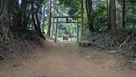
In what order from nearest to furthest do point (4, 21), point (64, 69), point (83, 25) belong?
point (64, 69)
point (4, 21)
point (83, 25)

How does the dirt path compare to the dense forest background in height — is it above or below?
below

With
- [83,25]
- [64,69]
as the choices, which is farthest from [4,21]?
[83,25]

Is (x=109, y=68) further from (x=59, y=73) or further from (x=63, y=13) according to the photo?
(x=63, y=13)

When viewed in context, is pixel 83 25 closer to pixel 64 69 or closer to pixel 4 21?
pixel 4 21

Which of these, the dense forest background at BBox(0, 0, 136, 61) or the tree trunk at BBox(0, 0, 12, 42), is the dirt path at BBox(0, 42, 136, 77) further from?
the tree trunk at BBox(0, 0, 12, 42)

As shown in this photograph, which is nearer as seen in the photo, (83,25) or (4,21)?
(4,21)

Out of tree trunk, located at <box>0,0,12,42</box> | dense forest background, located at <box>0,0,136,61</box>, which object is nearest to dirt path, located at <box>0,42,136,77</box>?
dense forest background, located at <box>0,0,136,61</box>

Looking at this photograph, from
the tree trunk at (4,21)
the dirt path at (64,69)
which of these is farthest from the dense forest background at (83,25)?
the dirt path at (64,69)

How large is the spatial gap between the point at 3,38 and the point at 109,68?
185 inches

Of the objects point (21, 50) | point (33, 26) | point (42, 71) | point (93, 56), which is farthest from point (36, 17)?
point (42, 71)

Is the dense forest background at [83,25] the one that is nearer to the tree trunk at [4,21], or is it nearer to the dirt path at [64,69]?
the tree trunk at [4,21]

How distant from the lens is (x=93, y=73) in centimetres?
672

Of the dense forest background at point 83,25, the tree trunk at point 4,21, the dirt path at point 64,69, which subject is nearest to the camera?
the dirt path at point 64,69

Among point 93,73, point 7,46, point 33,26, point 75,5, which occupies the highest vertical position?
point 75,5
